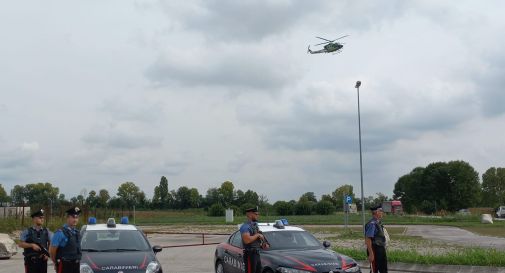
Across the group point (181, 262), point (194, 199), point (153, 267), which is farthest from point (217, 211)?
point (153, 267)

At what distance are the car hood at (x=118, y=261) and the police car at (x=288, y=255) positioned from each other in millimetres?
1938

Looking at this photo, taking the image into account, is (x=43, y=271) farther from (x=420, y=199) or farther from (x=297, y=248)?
(x=420, y=199)

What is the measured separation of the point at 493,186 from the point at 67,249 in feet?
445

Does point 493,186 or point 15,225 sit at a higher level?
point 493,186

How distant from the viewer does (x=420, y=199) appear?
4500 inches

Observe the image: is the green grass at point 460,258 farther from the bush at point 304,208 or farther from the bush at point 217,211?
the bush at point 304,208

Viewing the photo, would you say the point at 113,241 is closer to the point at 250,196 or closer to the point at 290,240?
the point at 290,240

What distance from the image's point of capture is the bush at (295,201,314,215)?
307ft

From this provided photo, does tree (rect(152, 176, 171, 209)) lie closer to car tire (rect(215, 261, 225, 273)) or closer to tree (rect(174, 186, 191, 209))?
tree (rect(174, 186, 191, 209))

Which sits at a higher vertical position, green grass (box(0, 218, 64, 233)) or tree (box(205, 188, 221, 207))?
tree (box(205, 188, 221, 207))


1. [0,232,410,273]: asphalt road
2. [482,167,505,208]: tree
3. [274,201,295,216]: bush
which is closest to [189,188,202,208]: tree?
[274,201,295,216]: bush

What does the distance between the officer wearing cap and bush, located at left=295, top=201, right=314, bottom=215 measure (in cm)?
8481

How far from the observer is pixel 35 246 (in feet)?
31.9

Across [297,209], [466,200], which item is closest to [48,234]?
[297,209]
